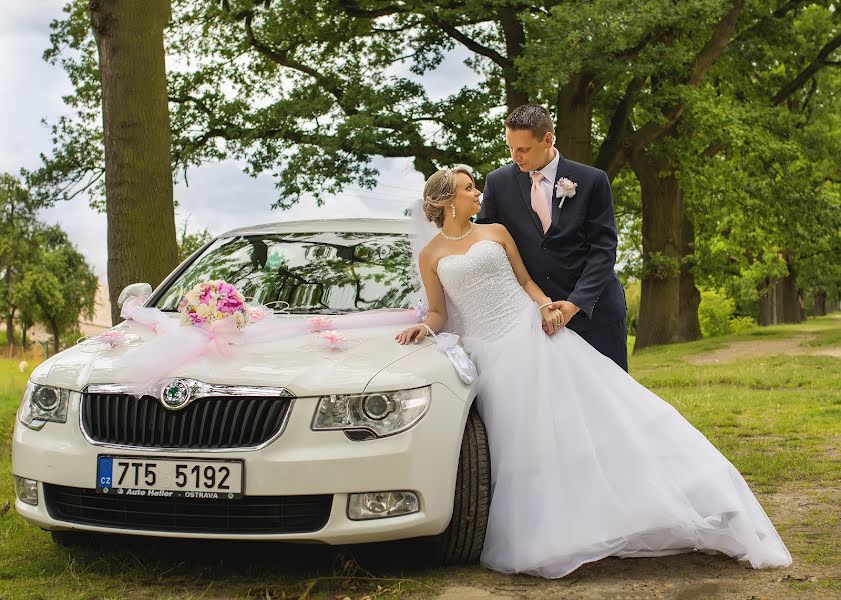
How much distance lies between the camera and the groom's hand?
199 inches

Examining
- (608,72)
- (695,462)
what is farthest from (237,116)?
(695,462)

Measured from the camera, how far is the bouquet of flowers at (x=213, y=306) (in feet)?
15.4

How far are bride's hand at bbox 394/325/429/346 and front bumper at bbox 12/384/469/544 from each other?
366 mm

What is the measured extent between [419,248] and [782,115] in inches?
754

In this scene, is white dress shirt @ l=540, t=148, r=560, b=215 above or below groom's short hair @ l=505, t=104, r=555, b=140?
below

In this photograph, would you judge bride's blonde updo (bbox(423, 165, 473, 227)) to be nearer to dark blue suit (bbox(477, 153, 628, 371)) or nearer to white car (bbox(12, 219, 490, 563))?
dark blue suit (bbox(477, 153, 628, 371))

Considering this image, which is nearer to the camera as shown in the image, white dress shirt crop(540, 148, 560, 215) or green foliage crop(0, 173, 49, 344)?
white dress shirt crop(540, 148, 560, 215)

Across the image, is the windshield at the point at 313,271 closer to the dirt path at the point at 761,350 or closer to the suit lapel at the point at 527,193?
the suit lapel at the point at 527,193

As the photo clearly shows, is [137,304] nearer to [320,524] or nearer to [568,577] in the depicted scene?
[320,524]

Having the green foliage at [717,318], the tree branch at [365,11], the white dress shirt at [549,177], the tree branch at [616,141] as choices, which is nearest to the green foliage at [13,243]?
the green foliage at [717,318]

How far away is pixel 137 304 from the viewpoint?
562cm

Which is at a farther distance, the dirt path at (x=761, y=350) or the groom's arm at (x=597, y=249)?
the dirt path at (x=761, y=350)

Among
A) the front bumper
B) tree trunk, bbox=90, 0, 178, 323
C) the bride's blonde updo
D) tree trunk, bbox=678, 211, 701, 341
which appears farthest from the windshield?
tree trunk, bbox=678, 211, 701, 341

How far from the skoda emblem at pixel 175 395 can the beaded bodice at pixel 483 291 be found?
1412 mm
